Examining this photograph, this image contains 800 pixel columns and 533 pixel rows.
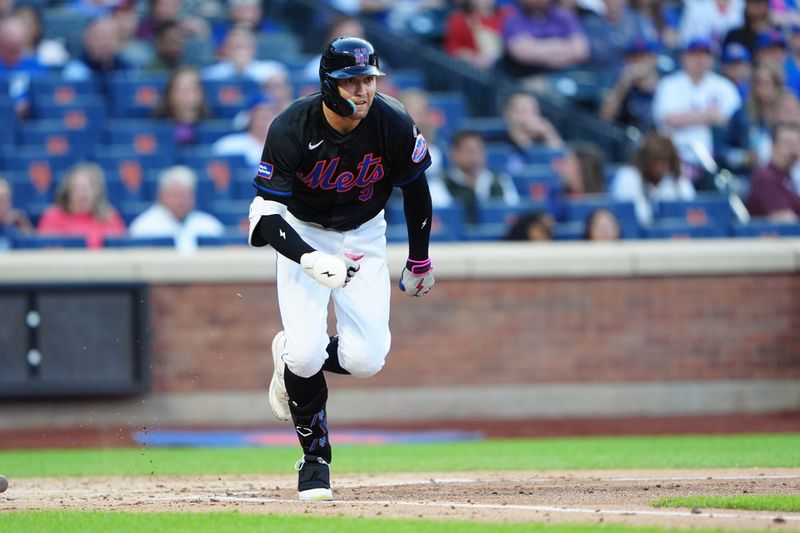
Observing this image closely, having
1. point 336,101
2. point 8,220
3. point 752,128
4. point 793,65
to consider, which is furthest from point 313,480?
point 793,65

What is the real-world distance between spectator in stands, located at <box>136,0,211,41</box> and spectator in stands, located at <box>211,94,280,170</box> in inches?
71.4

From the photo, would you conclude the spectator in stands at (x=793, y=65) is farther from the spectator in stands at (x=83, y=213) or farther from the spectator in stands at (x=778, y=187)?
the spectator in stands at (x=83, y=213)

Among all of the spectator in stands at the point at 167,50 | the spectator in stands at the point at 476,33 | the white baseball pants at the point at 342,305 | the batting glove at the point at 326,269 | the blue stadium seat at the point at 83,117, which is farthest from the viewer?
the spectator in stands at the point at 476,33

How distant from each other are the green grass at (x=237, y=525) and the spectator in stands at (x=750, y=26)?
11132mm

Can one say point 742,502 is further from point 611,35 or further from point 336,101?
point 611,35

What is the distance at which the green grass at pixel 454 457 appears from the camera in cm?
838

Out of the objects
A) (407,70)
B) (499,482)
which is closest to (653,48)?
(407,70)

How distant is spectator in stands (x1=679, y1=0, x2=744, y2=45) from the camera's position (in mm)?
15484

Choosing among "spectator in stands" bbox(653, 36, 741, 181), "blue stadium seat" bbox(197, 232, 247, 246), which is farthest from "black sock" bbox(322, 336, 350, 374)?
"spectator in stands" bbox(653, 36, 741, 181)

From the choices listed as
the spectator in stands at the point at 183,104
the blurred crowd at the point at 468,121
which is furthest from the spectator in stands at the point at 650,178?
the spectator in stands at the point at 183,104

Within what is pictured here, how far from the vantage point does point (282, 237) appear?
6141 millimetres

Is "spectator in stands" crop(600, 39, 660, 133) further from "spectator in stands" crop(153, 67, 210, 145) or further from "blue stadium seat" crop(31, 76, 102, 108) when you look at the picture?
"blue stadium seat" crop(31, 76, 102, 108)

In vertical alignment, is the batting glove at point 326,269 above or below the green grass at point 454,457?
above

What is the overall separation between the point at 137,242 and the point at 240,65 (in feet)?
8.25
